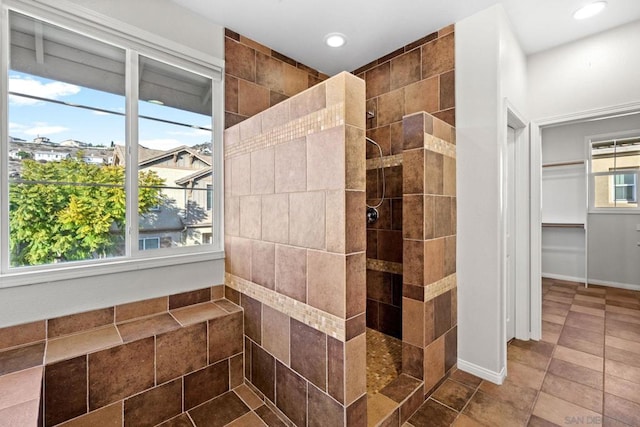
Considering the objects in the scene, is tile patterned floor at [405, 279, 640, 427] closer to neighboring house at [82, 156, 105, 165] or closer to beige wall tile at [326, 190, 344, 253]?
beige wall tile at [326, 190, 344, 253]

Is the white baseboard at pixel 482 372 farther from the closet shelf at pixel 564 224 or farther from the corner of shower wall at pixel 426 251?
the closet shelf at pixel 564 224

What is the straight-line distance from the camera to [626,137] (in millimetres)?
4102

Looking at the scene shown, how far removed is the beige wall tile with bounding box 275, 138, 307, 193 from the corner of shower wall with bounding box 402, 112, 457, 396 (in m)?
0.83

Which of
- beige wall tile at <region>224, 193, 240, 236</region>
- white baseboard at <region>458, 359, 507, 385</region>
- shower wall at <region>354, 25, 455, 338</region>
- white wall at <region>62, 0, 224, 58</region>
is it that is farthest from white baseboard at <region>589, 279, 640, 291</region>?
white wall at <region>62, 0, 224, 58</region>

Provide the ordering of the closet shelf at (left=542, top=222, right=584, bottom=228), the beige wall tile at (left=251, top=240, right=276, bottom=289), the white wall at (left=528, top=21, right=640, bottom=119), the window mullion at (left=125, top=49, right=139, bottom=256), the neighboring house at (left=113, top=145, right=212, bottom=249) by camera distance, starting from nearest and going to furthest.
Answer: the beige wall tile at (left=251, top=240, right=276, bottom=289) → the window mullion at (left=125, top=49, right=139, bottom=256) → the neighboring house at (left=113, top=145, right=212, bottom=249) → the white wall at (left=528, top=21, right=640, bottom=119) → the closet shelf at (left=542, top=222, right=584, bottom=228)

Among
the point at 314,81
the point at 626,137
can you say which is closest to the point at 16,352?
the point at 314,81

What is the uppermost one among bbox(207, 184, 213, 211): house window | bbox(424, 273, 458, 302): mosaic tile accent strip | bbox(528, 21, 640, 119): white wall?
bbox(528, 21, 640, 119): white wall

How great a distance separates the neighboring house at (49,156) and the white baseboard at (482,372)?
303 centimetres


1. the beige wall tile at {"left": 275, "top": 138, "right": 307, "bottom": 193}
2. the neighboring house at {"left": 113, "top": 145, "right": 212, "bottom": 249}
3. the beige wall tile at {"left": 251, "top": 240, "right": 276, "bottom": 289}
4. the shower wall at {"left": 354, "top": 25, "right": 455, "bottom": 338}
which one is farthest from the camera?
the shower wall at {"left": 354, "top": 25, "right": 455, "bottom": 338}

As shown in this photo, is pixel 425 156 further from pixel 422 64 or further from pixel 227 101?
pixel 227 101

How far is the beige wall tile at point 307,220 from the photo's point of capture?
1401mm

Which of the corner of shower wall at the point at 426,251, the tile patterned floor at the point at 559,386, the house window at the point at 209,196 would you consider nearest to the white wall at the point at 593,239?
the tile patterned floor at the point at 559,386

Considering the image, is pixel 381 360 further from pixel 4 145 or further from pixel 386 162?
pixel 4 145

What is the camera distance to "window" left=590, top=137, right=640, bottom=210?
4140mm
